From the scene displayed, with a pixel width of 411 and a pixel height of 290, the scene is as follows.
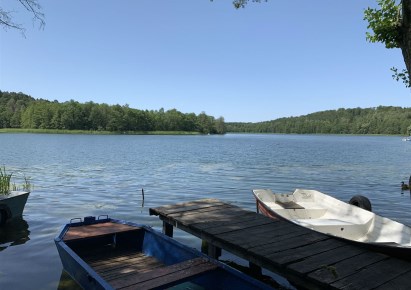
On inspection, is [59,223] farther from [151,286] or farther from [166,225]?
[151,286]

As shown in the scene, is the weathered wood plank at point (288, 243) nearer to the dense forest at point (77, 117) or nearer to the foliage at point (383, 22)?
the foliage at point (383, 22)

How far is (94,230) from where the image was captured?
8.39 metres

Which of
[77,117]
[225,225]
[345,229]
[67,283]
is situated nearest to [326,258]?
[225,225]

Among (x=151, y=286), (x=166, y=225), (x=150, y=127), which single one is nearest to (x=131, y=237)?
(x=166, y=225)

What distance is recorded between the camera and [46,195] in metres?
17.8

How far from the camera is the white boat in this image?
7473 millimetres

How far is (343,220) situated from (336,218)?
1.94 ft

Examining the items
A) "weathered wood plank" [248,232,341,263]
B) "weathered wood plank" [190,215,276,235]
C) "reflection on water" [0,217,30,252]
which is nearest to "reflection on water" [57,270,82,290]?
"weathered wood plank" [190,215,276,235]

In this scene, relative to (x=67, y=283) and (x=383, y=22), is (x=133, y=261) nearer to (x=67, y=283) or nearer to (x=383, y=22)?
(x=67, y=283)

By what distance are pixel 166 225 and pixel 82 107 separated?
14438 centimetres

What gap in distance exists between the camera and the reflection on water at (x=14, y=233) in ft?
33.8

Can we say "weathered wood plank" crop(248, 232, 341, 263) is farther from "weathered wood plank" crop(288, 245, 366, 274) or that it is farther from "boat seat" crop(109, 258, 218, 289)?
"boat seat" crop(109, 258, 218, 289)

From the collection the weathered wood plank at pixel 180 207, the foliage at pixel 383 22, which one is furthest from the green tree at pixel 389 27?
the weathered wood plank at pixel 180 207

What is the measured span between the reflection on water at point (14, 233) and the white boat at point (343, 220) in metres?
7.75
